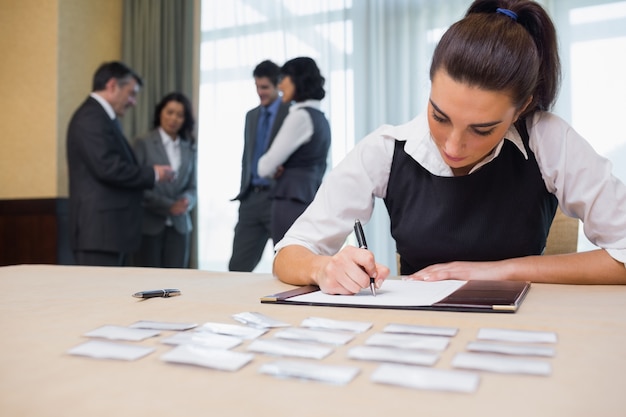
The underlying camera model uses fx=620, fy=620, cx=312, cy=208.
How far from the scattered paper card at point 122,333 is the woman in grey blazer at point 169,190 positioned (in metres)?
3.12

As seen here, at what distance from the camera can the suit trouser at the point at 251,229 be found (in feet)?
10.7

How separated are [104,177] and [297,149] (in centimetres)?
97

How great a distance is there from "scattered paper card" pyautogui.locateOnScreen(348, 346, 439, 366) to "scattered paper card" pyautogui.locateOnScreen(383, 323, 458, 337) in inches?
3.0

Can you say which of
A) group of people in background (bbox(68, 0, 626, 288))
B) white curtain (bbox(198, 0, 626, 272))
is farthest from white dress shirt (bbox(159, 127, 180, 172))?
group of people in background (bbox(68, 0, 626, 288))

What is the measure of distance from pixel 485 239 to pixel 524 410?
0.95 meters

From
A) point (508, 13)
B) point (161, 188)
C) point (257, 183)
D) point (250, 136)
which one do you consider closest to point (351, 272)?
point (508, 13)

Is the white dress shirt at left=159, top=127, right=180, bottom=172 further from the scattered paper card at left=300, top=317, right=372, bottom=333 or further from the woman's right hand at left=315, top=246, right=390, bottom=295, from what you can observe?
the scattered paper card at left=300, top=317, right=372, bottom=333

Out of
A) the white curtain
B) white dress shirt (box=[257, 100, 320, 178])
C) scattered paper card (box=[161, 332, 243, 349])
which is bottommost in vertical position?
scattered paper card (box=[161, 332, 243, 349])

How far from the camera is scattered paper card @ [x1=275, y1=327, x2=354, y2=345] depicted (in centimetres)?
64

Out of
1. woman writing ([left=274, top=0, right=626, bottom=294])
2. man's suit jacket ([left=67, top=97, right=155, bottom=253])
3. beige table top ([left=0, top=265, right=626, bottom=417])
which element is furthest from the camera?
man's suit jacket ([left=67, top=97, right=155, bottom=253])

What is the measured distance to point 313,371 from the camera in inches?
20.4

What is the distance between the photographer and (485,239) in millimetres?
1355

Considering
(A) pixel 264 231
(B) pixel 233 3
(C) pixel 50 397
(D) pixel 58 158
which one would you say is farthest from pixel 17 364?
(B) pixel 233 3

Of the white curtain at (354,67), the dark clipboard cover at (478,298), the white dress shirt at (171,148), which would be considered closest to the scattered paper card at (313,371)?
the dark clipboard cover at (478,298)
